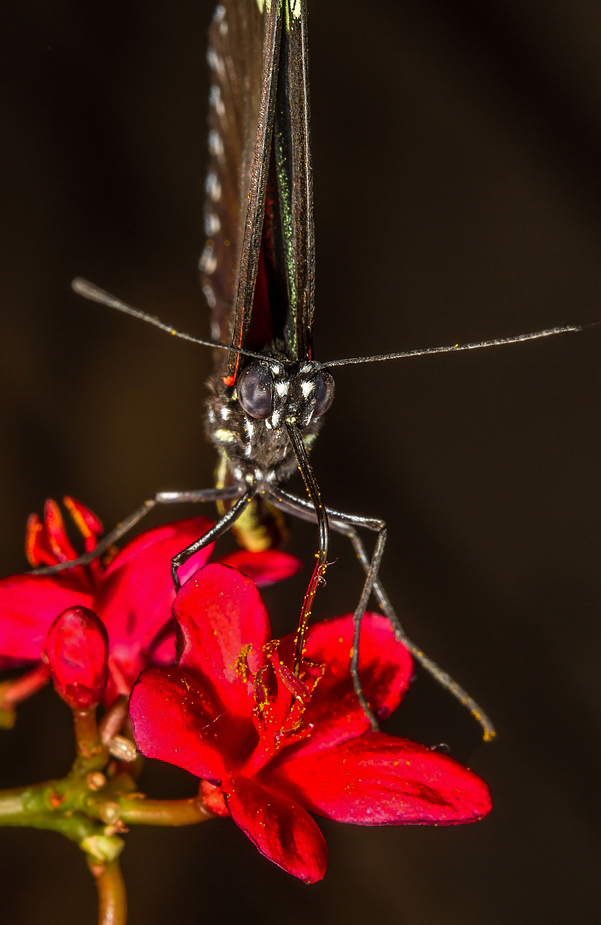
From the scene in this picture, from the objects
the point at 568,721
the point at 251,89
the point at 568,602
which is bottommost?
the point at 568,721

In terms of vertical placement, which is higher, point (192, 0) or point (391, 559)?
point (192, 0)

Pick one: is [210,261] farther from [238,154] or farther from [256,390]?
[256,390]

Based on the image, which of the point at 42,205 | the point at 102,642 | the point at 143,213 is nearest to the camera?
the point at 102,642

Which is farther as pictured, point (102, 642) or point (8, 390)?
point (8, 390)

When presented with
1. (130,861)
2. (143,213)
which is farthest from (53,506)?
(143,213)

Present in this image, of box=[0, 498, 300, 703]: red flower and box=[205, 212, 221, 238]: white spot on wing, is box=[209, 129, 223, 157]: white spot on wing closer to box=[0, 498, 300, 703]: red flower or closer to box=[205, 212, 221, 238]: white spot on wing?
box=[205, 212, 221, 238]: white spot on wing

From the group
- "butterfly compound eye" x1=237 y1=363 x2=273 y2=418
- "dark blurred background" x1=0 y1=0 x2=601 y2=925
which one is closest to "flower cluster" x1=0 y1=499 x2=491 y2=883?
"butterfly compound eye" x1=237 y1=363 x2=273 y2=418

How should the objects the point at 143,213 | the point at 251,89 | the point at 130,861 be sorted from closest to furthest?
the point at 251,89 < the point at 130,861 < the point at 143,213

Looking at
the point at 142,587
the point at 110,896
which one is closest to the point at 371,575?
the point at 142,587

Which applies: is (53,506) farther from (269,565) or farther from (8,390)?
(8,390)
